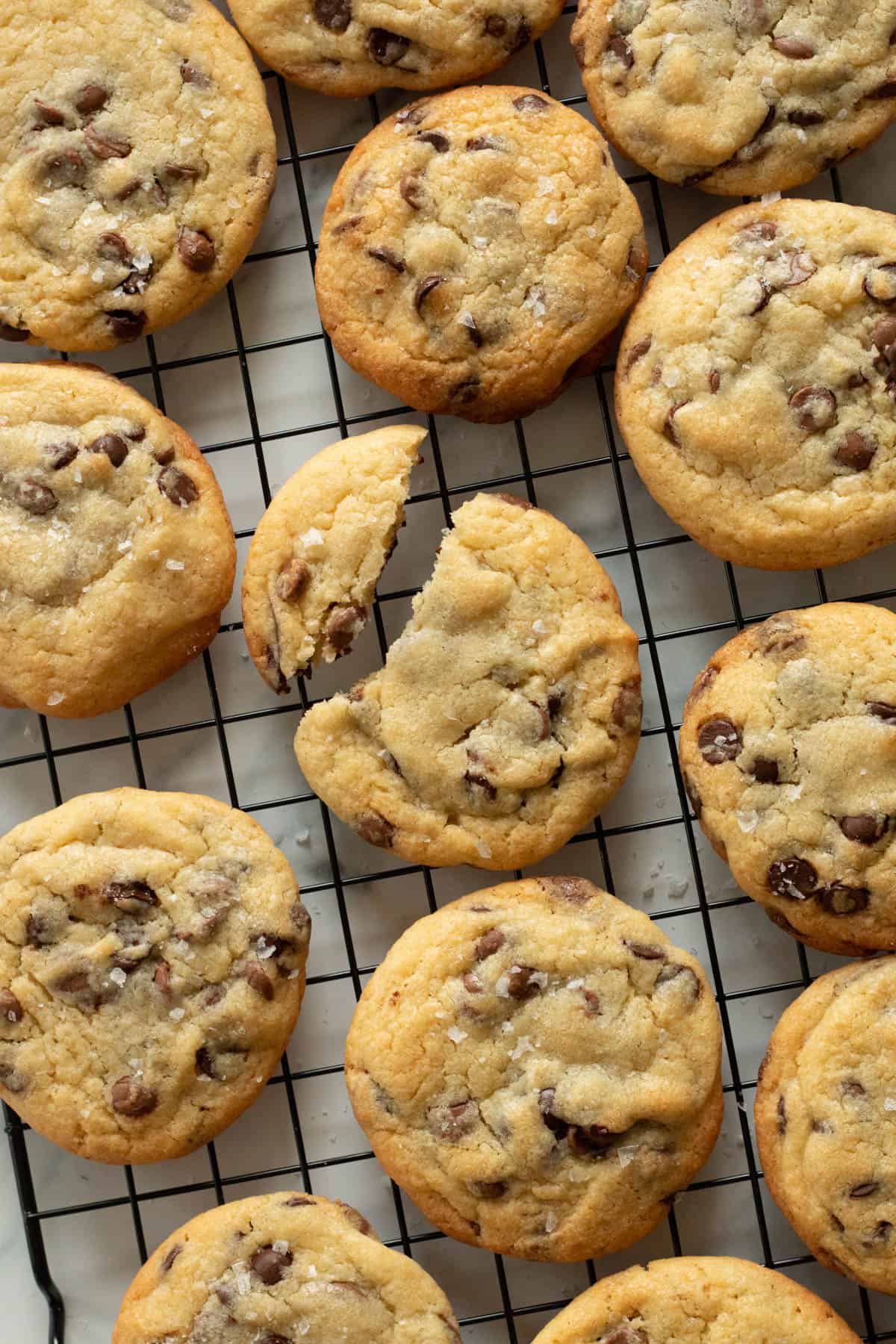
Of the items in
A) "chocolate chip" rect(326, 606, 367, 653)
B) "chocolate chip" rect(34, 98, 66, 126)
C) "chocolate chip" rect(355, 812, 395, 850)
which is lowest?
"chocolate chip" rect(355, 812, 395, 850)

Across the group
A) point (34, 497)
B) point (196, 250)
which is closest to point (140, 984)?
point (34, 497)

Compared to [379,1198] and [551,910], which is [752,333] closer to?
[551,910]

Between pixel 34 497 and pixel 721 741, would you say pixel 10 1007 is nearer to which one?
pixel 34 497

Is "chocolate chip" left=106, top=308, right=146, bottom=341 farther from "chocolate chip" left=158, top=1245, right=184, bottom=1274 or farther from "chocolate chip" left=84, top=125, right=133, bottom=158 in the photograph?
"chocolate chip" left=158, top=1245, right=184, bottom=1274

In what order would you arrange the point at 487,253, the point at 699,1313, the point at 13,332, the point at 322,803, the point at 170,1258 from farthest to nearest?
1. the point at 322,803
2. the point at 13,332
3. the point at 487,253
4. the point at 170,1258
5. the point at 699,1313

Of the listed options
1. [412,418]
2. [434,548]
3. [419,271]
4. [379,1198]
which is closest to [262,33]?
[419,271]

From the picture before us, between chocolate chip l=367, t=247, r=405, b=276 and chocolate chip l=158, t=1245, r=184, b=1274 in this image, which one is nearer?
chocolate chip l=158, t=1245, r=184, b=1274

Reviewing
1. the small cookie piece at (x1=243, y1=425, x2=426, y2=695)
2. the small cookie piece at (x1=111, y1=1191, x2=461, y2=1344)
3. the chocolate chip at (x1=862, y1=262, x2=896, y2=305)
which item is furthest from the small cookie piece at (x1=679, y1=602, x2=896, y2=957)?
the small cookie piece at (x1=111, y1=1191, x2=461, y2=1344)
